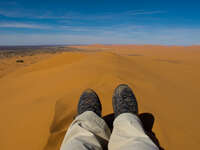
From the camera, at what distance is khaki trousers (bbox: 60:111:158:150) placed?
111cm

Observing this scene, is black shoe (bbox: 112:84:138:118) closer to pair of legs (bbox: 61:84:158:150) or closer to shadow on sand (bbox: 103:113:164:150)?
pair of legs (bbox: 61:84:158:150)

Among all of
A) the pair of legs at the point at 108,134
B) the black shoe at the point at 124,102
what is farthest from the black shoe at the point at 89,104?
the black shoe at the point at 124,102

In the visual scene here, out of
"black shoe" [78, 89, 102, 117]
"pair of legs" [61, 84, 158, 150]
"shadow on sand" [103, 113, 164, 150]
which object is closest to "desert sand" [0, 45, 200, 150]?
"shadow on sand" [103, 113, 164, 150]

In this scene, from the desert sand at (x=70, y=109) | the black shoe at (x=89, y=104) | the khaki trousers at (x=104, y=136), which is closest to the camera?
the khaki trousers at (x=104, y=136)

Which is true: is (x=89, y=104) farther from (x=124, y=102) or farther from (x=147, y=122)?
(x=147, y=122)

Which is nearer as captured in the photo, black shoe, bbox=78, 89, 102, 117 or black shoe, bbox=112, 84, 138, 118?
black shoe, bbox=112, 84, 138, 118

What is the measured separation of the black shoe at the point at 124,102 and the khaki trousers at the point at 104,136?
22 cm

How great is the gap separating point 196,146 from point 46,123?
1928 millimetres

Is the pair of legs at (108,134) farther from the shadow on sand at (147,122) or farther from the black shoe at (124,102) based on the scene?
the shadow on sand at (147,122)

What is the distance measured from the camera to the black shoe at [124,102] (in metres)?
1.81

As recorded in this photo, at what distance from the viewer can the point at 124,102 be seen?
1.93m

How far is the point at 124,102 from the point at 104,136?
2.08 ft

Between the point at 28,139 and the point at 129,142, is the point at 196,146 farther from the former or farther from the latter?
the point at 28,139

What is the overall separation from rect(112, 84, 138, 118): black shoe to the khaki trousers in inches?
8.8
